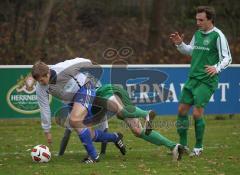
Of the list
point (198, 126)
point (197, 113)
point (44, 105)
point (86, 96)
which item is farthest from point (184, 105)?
point (44, 105)

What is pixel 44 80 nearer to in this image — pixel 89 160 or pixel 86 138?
pixel 86 138

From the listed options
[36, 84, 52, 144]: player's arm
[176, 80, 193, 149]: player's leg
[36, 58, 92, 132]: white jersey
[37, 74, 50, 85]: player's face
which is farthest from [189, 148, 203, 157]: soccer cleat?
[37, 74, 50, 85]: player's face

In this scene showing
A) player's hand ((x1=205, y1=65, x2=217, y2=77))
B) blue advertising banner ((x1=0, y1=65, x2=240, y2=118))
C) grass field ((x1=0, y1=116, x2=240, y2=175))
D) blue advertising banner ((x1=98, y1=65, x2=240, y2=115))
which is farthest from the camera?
blue advertising banner ((x1=98, y1=65, x2=240, y2=115))

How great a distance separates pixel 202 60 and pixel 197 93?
512 millimetres

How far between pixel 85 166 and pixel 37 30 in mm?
15404

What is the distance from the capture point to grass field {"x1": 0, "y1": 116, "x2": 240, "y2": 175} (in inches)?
378

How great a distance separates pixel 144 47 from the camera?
2777 cm

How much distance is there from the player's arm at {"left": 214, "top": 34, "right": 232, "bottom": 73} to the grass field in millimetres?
1406

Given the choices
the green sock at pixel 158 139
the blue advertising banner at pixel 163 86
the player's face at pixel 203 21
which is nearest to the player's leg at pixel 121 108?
the green sock at pixel 158 139

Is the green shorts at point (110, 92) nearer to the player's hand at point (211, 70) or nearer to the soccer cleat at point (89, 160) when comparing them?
the soccer cleat at point (89, 160)

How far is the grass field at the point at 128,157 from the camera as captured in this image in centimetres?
959

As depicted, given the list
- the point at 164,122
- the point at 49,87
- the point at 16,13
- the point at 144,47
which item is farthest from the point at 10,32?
the point at 49,87

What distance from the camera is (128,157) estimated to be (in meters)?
11.1

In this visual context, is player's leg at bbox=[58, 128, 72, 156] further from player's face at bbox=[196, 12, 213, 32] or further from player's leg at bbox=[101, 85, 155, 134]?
player's face at bbox=[196, 12, 213, 32]
